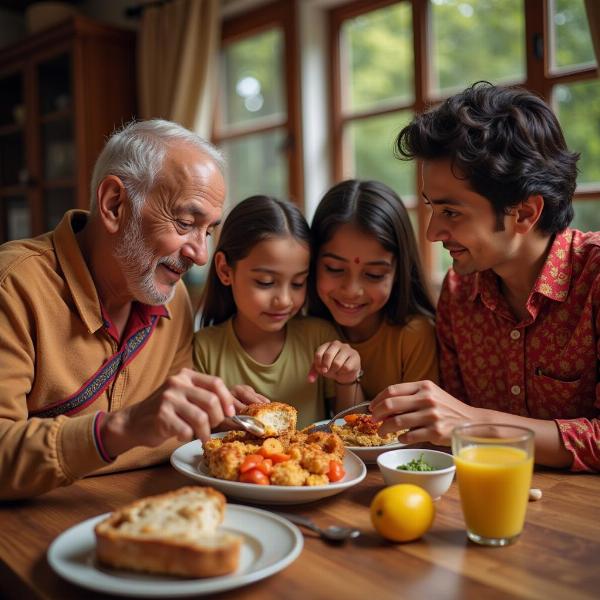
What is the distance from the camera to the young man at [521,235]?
1.65 meters

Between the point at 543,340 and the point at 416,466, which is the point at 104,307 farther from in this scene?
the point at 543,340

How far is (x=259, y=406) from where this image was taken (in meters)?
1.55

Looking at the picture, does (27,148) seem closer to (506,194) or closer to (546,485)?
(506,194)

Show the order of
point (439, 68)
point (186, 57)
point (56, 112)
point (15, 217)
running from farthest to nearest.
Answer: point (15, 217)
point (56, 112)
point (186, 57)
point (439, 68)

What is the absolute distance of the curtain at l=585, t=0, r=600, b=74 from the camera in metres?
2.47

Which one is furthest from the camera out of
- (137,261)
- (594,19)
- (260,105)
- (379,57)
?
(260,105)

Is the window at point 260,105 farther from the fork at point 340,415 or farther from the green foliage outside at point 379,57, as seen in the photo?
the fork at point 340,415

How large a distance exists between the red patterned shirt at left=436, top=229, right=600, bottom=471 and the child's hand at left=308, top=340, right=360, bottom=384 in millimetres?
323

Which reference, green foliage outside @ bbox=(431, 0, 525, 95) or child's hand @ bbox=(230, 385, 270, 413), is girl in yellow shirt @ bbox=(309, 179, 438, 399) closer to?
child's hand @ bbox=(230, 385, 270, 413)

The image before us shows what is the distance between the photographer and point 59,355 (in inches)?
60.4

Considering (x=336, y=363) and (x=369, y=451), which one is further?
(x=336, y=363)

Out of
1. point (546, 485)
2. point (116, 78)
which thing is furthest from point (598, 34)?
point (116, 78)

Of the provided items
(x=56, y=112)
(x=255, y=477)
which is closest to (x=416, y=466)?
(x=255, y=477)

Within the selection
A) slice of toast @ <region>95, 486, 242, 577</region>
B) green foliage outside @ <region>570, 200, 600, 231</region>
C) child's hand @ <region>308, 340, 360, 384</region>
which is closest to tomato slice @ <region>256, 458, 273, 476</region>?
slice of toast @ <region>95, 486, 242, 577</region>
